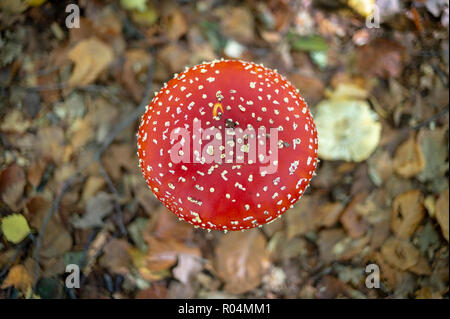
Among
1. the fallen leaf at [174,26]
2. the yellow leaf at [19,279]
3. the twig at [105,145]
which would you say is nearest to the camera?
the yellow leaf at [19,279]

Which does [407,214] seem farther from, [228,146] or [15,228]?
[15,228]

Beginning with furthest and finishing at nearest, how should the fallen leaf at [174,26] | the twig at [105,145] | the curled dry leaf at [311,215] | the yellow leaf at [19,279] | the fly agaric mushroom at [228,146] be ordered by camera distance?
the fallen leaf at [174,26] < the curled dry leaf at [311,215] < the twig at [105,145] < the yellow leaf at [19,279] < the fly agaric mushroom at [228,146]

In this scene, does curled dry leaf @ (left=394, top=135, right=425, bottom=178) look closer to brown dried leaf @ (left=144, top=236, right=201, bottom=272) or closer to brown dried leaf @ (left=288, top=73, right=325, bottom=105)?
brown dried leaf @ (left=288, top=73, right=325, bottom=105)

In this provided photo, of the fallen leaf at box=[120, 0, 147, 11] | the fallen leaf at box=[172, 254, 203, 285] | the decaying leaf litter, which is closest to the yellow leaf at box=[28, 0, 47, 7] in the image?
the decaying leaf litter

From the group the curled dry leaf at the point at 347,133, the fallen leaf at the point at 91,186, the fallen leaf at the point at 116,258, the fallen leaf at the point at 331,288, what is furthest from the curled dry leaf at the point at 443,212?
the fallen leaf at the point at 91,186

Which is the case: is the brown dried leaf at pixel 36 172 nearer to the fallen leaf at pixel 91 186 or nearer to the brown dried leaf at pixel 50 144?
the brown dried leaf at pixel 50 144

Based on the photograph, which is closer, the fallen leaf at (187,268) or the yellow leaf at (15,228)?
the yellow leaf at (15,228)

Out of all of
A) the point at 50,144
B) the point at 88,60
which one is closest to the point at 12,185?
the point at 50,144
